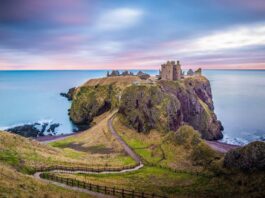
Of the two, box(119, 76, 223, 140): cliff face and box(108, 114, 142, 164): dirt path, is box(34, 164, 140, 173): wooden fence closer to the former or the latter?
box(108, 114, 142, 164): dirt path

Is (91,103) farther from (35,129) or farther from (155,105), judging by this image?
(155,105)

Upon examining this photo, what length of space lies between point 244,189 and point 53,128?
365 feet

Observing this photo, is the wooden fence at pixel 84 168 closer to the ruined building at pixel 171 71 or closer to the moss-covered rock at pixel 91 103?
the moss-covered rock at pixel 91 103

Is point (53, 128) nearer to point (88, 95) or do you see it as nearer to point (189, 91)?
point (88, 95)

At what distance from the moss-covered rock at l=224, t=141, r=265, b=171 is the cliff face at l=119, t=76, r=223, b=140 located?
145 ft

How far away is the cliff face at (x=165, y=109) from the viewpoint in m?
110

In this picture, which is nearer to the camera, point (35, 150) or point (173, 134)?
point (35, 150)

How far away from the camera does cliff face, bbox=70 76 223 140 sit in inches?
4375

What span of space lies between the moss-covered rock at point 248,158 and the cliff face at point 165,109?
44.1 metres

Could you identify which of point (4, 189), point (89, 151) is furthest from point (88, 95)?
point (4, 189)

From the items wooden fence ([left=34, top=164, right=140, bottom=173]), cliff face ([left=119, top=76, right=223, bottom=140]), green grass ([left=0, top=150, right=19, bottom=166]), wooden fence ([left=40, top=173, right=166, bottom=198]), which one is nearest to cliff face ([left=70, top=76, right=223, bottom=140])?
cliff face ([left=119, top=76, right=223, bottom=140])

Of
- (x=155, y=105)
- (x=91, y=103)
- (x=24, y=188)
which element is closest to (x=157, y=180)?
(x=24, y=188)

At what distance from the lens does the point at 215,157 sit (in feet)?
248

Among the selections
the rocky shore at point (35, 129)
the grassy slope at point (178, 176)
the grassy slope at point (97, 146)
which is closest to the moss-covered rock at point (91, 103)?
the rocky shore at point (35, 129)
